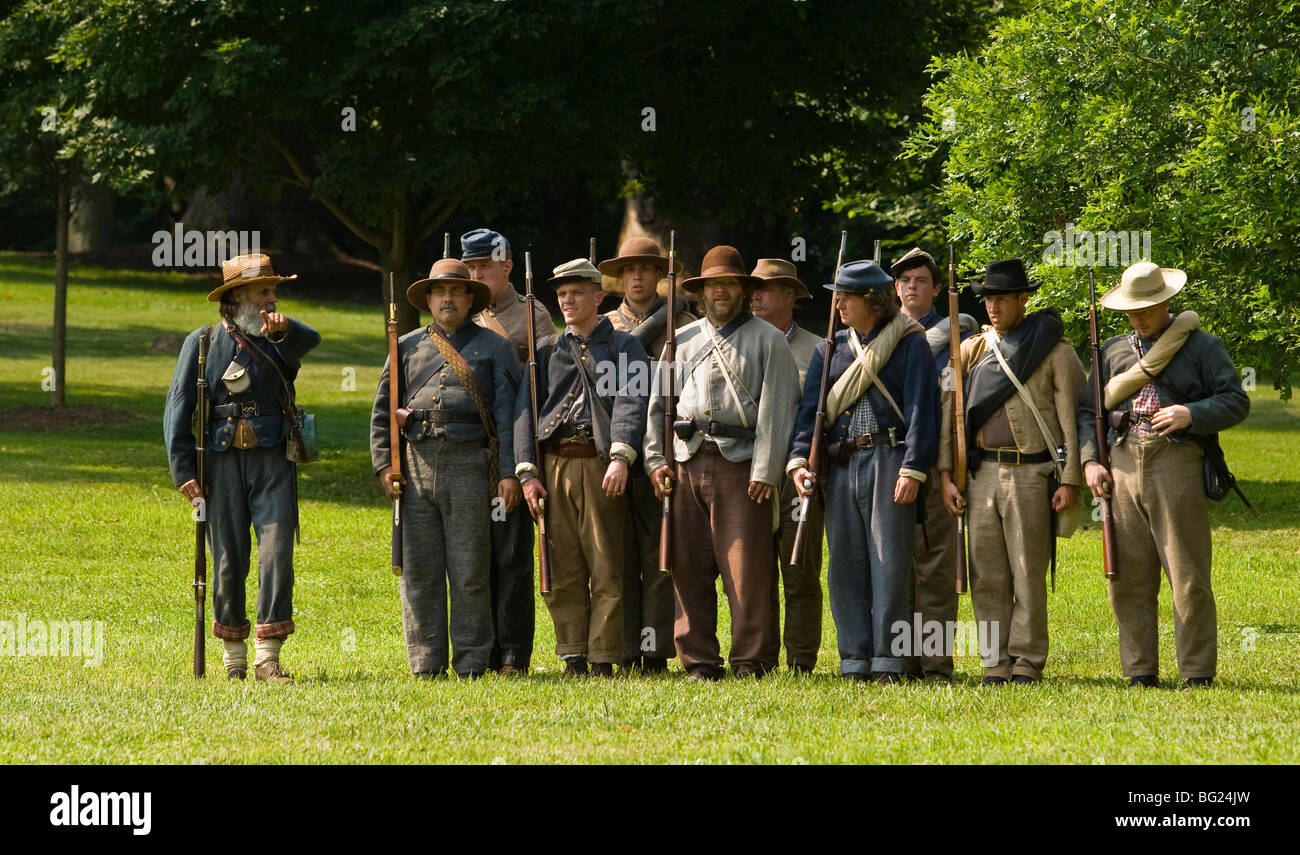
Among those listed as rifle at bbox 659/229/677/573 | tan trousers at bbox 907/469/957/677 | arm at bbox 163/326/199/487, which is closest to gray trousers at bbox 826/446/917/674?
tan trousers at bbox 907/469/957/677

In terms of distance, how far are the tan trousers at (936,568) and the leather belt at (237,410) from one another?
3.79 metres

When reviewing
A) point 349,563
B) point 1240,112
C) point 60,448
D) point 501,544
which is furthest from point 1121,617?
point 60,448

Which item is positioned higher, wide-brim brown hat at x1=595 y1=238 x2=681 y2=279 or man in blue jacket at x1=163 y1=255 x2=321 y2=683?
wide-brim brown hat at x1=595 y1=238 x2=681 y2=279

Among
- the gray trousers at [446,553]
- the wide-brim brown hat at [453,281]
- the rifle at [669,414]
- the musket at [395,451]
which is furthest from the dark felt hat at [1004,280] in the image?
the musket at [395,451]

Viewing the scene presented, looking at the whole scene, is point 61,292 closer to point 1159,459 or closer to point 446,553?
point 446,553

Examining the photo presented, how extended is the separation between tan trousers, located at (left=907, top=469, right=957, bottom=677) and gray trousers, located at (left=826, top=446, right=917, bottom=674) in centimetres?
53

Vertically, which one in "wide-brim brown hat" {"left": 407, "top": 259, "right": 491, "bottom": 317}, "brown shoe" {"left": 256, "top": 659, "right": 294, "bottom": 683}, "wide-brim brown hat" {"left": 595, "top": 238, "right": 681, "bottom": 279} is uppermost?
"wide-brim brown hat" {"left": 595, "top": 238, "right": 681, "bottom": 279}

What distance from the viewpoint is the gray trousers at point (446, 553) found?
368 inches

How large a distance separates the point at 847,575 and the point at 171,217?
145 ft

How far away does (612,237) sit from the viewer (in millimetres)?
45812

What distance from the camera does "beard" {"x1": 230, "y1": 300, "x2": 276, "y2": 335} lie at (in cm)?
952

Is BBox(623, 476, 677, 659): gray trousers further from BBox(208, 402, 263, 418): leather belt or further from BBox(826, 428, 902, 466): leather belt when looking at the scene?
BBox(208, 402, 263, 418): leather belt

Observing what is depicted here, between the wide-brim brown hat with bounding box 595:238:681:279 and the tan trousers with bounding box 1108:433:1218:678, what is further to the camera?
the wide-brim brown hat with bounding box 595:238:681:279

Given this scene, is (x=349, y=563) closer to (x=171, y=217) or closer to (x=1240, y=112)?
(x=1240, y=112)
